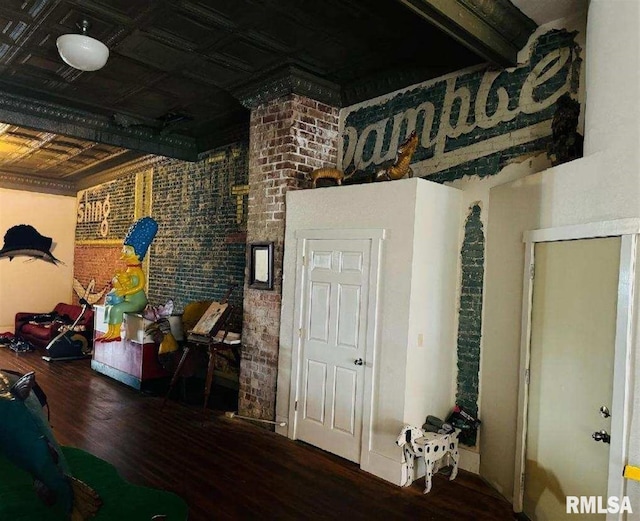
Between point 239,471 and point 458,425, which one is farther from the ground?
point 458,425

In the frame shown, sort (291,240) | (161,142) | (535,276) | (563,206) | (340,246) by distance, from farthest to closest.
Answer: (161,142)
(291,240)
(340,246)
(535,276)
(563,206)

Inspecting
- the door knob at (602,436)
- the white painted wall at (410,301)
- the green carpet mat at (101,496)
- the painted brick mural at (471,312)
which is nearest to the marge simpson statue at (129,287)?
the green carpet mat at (101,496)

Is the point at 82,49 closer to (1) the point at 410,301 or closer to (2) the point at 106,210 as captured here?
(1) the point at 410,301

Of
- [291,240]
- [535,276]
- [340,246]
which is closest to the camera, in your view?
[535,276]

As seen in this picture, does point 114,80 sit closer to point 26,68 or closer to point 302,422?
point 26,68

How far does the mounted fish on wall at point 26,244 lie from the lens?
10.1m

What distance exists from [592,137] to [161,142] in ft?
19.5

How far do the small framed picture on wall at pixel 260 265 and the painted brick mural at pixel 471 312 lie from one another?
77.3 inches

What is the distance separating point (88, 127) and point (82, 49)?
289cm

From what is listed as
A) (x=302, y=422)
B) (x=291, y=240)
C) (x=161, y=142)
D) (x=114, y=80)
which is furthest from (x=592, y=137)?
(x=161, y=142)

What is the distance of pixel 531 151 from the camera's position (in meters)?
3.80

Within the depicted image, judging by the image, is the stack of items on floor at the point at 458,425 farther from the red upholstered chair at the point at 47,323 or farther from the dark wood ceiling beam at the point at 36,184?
the dark wood ceiling beam at the point at 36,184

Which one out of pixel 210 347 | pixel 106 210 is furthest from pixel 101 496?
pixel 106 210

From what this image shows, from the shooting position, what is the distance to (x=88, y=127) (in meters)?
6.46
